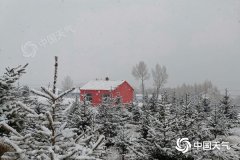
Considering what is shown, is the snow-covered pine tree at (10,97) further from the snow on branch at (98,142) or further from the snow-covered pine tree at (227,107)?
the snow-covered pine tree at (227,107)

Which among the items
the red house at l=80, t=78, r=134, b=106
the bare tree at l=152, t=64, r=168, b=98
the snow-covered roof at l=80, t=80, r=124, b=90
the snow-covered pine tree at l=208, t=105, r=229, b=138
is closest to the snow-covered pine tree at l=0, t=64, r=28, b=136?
the snow-covered pine tree at l=208, t=105, r=229, b=138

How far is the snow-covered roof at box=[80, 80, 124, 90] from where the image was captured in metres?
57.8

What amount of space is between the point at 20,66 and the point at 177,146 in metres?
5.23

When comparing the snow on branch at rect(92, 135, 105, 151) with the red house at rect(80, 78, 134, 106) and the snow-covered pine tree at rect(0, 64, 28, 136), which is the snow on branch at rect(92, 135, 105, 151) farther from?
the red house at rect(80, 78, 134, 106)

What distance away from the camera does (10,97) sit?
26.1 ft

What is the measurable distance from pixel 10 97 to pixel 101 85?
51482mm

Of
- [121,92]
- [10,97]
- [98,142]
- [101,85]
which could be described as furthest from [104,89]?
[98,142]

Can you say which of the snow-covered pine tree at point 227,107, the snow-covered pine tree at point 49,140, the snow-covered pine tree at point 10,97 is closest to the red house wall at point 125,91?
the snow-covered pine tree at point 227,107

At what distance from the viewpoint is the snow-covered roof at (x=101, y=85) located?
190ft

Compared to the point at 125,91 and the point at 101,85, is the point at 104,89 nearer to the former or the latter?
the point at 101,85

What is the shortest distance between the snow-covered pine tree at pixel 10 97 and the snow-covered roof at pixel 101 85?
47.5 metres

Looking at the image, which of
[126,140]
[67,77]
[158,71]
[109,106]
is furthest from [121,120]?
[67,77]

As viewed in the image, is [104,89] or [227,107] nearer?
[227,107]

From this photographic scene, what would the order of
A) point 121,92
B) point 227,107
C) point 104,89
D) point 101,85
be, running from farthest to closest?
point 101,85 → point 104,89 → point 121,92 → point 227,107
